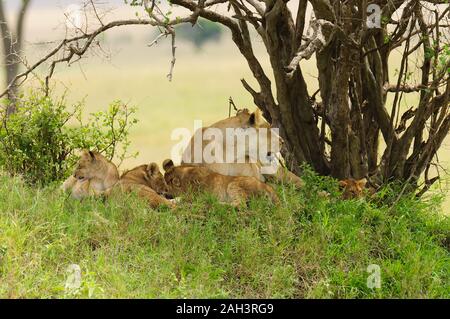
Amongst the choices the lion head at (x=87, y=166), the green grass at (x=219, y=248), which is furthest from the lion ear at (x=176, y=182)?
the lion head at (x=87, y=166)

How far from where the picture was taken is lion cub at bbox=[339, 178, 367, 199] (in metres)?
A: 7.35

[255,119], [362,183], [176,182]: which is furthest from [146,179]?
[362,183]

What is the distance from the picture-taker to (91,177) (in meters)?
7.50

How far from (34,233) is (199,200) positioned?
53.8 inches

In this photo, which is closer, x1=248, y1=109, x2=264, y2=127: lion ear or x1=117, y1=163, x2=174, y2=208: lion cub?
x1=117, y1=163, x2=174, y2=208: lion cub

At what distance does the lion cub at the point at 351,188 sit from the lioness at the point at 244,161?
36 cm

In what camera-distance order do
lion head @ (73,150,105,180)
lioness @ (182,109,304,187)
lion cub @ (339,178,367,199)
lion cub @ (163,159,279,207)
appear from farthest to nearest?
lioness @ (182,109,304,187) → lion head @ (73,150,105,180) → lion cub @ (339,178,367,199) → lion cub @ (163,159,279,207)

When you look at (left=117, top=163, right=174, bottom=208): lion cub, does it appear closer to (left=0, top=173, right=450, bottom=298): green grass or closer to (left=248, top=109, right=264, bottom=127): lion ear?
(left=0, top=173, right=450, bottom=298): green grass

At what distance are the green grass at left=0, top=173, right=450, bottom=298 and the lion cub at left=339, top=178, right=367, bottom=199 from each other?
12cm

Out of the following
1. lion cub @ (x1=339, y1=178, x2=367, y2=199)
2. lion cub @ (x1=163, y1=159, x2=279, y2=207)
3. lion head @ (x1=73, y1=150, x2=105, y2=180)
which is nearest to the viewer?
lion cub @ (x1=163, y1=159, x2=279, y2=207)

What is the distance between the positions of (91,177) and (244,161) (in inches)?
51.2

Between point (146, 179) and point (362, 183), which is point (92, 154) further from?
point (362, 183)

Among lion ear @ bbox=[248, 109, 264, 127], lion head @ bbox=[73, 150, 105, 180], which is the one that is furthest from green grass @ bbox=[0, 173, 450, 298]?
lion ear @ bbox=[248, 109, 264, 127]

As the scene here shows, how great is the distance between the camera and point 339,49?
8141 mm
